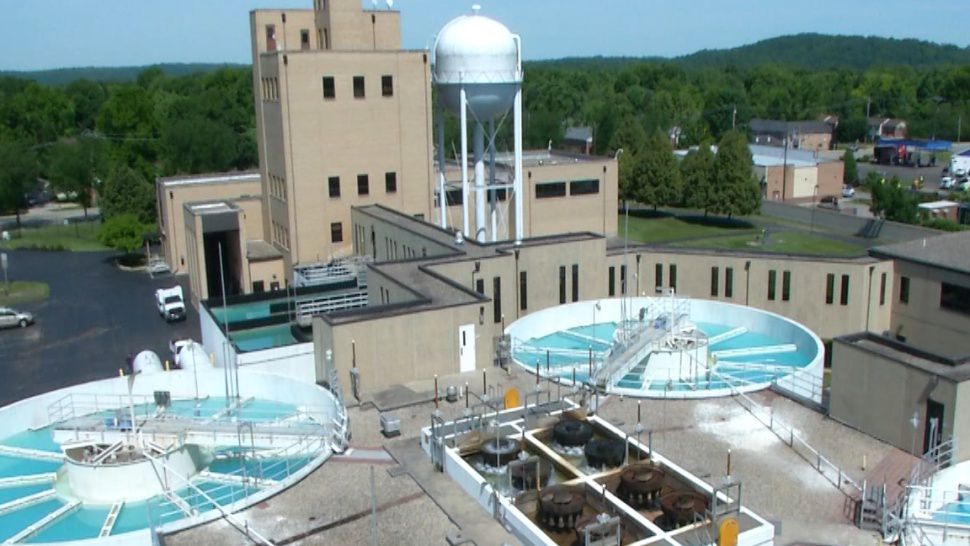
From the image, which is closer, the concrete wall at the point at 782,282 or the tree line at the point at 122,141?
the concrete wall at the point at 782,282

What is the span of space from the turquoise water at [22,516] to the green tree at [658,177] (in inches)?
2637

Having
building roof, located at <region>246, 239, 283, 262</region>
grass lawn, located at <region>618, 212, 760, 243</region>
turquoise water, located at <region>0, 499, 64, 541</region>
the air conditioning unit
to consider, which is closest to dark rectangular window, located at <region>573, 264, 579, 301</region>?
the air conditioning unit

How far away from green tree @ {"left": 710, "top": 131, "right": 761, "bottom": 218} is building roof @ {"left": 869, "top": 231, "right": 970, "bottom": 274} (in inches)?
1438

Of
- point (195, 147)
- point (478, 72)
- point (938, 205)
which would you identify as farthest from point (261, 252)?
point (938, 205)

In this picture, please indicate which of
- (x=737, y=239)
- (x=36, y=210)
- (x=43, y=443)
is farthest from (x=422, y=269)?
(x=36, y=210)

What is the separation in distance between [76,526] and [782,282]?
32779 millimetres

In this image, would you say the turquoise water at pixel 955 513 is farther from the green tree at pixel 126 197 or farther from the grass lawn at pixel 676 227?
the green tree at pixel 126 197

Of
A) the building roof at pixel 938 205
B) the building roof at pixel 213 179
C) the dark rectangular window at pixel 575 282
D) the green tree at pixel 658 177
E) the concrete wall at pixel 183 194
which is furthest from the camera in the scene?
the green tree at pixel 658 177

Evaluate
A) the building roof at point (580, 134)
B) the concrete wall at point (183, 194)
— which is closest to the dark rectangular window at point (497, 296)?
the concrete wall at point (183, 194)

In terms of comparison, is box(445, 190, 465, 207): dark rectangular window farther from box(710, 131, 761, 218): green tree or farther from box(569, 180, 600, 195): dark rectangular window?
box(710, 131, 761, 218): green tree

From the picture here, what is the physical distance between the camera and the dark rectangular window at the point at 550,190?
62312mm

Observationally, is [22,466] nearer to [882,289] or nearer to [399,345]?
[399,345]

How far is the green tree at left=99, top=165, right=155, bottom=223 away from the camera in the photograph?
239 ft

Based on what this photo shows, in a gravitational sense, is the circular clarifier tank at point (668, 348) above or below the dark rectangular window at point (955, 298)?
below
